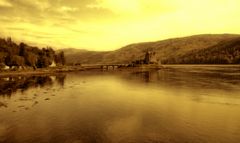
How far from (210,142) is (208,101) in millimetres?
19914

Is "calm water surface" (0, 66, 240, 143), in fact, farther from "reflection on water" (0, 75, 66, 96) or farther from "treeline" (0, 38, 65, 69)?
"treeline" (0, 38, 65, 69)

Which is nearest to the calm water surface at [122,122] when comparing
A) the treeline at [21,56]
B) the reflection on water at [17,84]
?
the reflection on water at [17,84]

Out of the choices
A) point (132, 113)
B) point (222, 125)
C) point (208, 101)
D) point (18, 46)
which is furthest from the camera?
point (18, 46)

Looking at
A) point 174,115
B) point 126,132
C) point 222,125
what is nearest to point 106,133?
point 126,132

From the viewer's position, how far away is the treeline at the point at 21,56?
108m

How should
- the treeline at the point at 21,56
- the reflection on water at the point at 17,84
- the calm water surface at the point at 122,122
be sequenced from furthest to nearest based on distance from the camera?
the treeline at the point at 21,56, the reflection on water at the point at 17,84, the calm water surface at the point at 122,122

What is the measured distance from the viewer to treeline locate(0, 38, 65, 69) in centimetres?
10824

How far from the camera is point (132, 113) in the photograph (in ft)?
98.9

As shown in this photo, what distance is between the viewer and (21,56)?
11925 centimetres

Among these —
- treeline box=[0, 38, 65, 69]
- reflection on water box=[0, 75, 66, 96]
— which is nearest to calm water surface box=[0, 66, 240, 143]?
reflection on water box=[0, 75, 66, 96]

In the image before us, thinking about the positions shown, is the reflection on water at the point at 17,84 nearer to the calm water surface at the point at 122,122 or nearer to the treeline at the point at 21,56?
the calm water surface at the point at 122,122

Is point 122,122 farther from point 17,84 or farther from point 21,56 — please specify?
point 21,56

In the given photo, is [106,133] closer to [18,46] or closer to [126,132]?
[126,132]

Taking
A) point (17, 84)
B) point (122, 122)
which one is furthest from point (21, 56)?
point (122, 122)
